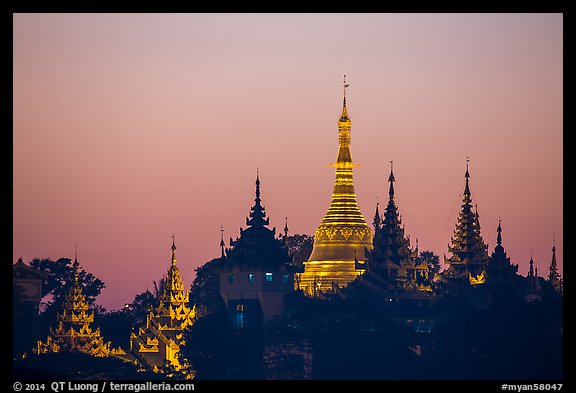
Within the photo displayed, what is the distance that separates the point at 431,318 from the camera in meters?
132

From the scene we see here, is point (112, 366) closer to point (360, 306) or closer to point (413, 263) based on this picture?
point (360, 306)

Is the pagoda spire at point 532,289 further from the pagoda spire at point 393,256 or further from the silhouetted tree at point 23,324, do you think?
the silhouetted tree at point 23,324

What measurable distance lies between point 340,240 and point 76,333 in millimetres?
17988

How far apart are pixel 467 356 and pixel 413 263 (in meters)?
19.5

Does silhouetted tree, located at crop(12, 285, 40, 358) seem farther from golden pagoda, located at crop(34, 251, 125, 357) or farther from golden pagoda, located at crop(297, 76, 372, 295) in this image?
golden pagoda, located at crop(297, 76, 372, 295)

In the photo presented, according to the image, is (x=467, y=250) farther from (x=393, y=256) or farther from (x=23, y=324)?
(x=23, y=324)

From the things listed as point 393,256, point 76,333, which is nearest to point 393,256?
point 393,256

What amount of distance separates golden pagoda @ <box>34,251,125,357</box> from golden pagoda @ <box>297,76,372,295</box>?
36.0ft

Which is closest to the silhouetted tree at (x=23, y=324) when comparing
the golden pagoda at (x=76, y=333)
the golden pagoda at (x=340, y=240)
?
the golden pagoda at (x=76, y=333)

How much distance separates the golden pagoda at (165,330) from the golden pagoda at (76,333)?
3.96 feet

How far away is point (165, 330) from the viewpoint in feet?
441

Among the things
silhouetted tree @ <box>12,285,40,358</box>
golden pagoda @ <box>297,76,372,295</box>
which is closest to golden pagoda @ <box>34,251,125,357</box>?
silhouetted tree @ <box>12,285,40,358</box>

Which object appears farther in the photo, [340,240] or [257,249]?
[340,240]
